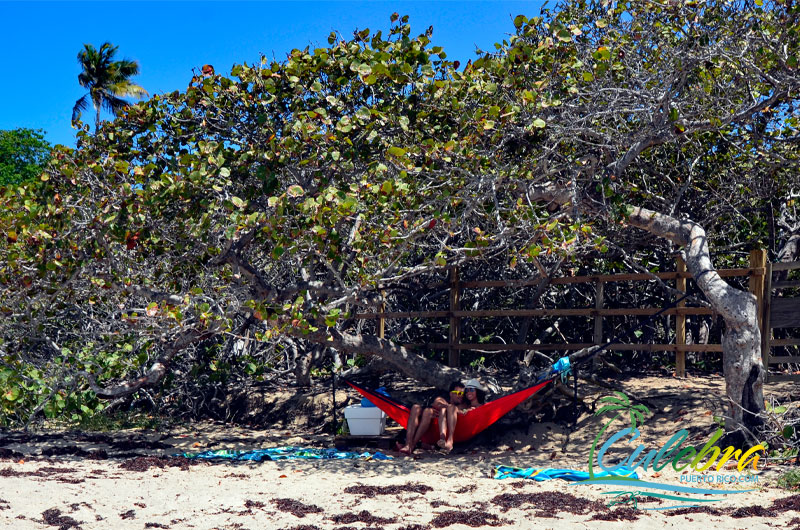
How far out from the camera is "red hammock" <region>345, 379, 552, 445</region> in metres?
6.34

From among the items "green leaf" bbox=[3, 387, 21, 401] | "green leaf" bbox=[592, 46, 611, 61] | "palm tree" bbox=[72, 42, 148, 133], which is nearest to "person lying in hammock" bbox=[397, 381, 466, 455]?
"green leaf" bbox=[592, 46, 611, 61]

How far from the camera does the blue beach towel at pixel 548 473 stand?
17.6 ft

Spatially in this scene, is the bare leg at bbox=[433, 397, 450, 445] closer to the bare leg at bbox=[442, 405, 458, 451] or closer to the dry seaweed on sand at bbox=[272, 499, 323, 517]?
the bare leg at bbox=[442, 405, 458, 451]

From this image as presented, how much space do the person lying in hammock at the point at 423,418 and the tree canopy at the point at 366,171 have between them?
1.03 metres

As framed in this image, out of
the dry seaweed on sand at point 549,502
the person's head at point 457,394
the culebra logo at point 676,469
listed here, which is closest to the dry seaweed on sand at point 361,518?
the dry seaweed on sand at point 549,502

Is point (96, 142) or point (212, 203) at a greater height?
point (96, 142)

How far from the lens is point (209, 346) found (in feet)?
30.0

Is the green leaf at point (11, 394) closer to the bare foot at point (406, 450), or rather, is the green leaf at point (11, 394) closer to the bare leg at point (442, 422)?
the bare foot at point (406, 450)

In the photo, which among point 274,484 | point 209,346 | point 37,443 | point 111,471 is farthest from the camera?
point 209,346

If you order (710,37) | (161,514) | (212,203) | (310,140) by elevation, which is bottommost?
(161,514)

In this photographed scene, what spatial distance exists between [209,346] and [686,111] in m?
5.79

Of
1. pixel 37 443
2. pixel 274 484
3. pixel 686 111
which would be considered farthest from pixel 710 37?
pixel 37 443

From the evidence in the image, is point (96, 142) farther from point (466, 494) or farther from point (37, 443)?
point (466, 494)

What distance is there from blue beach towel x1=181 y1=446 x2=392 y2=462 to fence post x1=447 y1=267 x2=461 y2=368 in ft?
6.10
